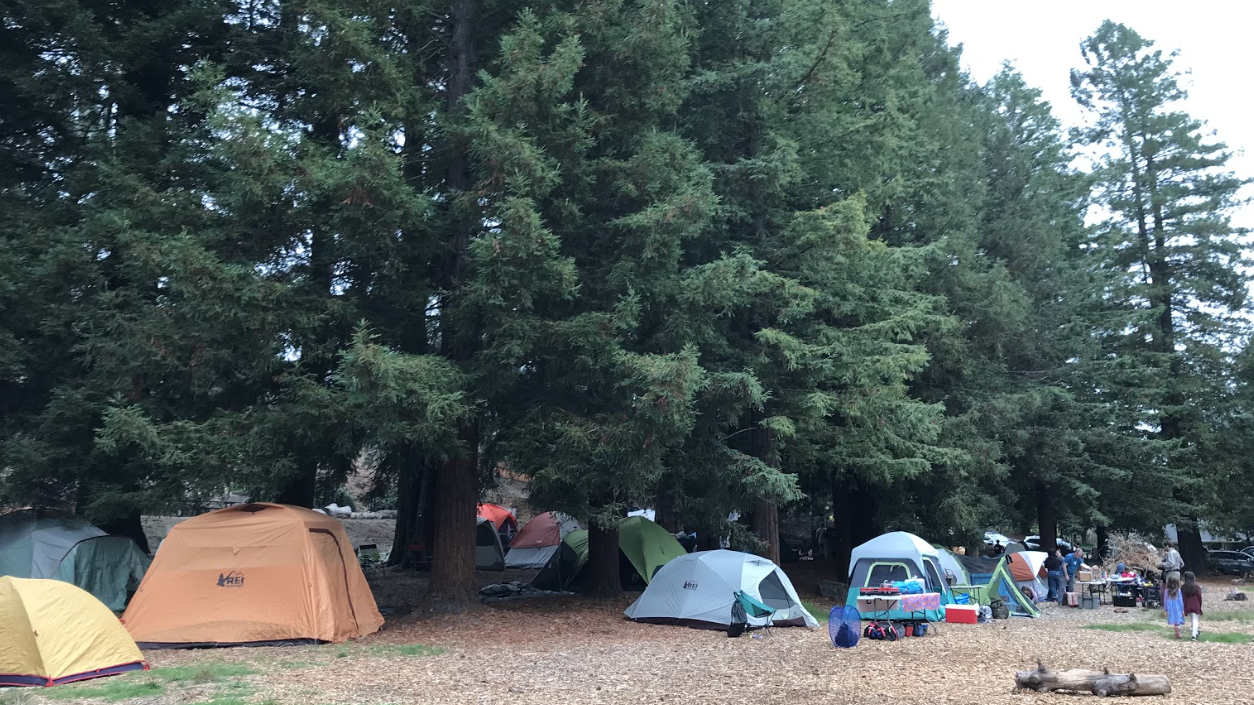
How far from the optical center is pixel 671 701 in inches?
351

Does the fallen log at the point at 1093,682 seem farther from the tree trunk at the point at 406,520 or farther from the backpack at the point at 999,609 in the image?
the tree trunk at the point at 406,520

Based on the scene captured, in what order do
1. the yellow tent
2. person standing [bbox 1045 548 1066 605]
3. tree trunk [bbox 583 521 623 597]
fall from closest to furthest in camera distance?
the yellow tent
tree trunk [bbox 583 521 623 597]
person standing [bbox 1045 548 1066 605]

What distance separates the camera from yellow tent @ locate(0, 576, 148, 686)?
933 centimetres

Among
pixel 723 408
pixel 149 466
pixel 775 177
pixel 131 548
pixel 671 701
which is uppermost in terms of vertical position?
pixel 775 177

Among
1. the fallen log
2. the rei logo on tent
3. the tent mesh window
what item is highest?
the rei logo on tent

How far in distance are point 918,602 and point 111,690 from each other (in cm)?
1127

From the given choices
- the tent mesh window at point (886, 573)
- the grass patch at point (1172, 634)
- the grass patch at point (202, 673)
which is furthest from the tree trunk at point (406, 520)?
the grass patch at point (1172, 634)

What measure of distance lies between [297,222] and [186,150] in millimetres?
3266

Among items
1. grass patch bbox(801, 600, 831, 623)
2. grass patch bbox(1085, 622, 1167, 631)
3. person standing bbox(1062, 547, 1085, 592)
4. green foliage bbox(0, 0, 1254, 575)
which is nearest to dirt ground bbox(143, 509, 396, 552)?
green foliage bbox(0, 0, 1254, 575)

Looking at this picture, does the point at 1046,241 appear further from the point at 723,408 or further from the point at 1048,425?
the point at 723,408

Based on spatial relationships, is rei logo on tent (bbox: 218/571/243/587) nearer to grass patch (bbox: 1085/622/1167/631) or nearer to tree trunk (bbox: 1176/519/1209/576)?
grass patch (bbox: 1085/622/1167/631)

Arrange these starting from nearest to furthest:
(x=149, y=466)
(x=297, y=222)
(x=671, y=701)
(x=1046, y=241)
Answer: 1. (x=671, y=701)
2. (x=297, y=222)
3. (x=149, y=466)
4. (x=1046, y=241)

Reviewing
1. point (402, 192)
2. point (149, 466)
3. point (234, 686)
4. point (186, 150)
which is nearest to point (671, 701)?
point (234, 686)

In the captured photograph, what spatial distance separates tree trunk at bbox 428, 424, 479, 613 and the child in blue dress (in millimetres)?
11362
